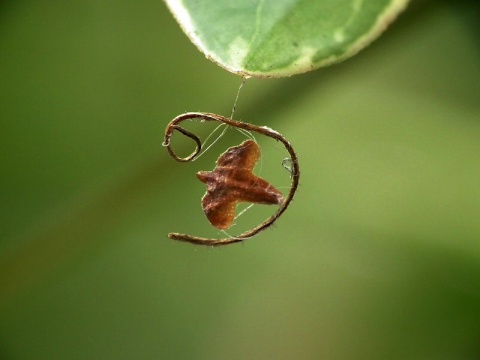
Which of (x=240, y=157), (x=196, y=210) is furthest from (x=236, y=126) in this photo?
(x=196, y=210)

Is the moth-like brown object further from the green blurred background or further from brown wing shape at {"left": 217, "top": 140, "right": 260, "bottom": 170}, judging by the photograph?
the green blurred background

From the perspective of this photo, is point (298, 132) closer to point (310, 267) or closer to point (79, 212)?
point (310, 267)

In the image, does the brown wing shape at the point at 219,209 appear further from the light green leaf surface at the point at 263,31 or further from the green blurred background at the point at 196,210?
the green blurred background at the point at 196,210

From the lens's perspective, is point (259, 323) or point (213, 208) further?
point (259, 323)

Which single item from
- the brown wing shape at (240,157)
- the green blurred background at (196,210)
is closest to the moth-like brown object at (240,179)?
the brown wing shape at (240,157)

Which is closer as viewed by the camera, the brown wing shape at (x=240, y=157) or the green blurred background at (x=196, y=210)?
the brown wing shape at (x=240, y=157)

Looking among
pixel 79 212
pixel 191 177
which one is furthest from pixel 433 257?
pixel 79 212

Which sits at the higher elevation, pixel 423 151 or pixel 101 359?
pixel 423 151

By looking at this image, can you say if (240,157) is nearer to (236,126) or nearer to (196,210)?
(236,126)
